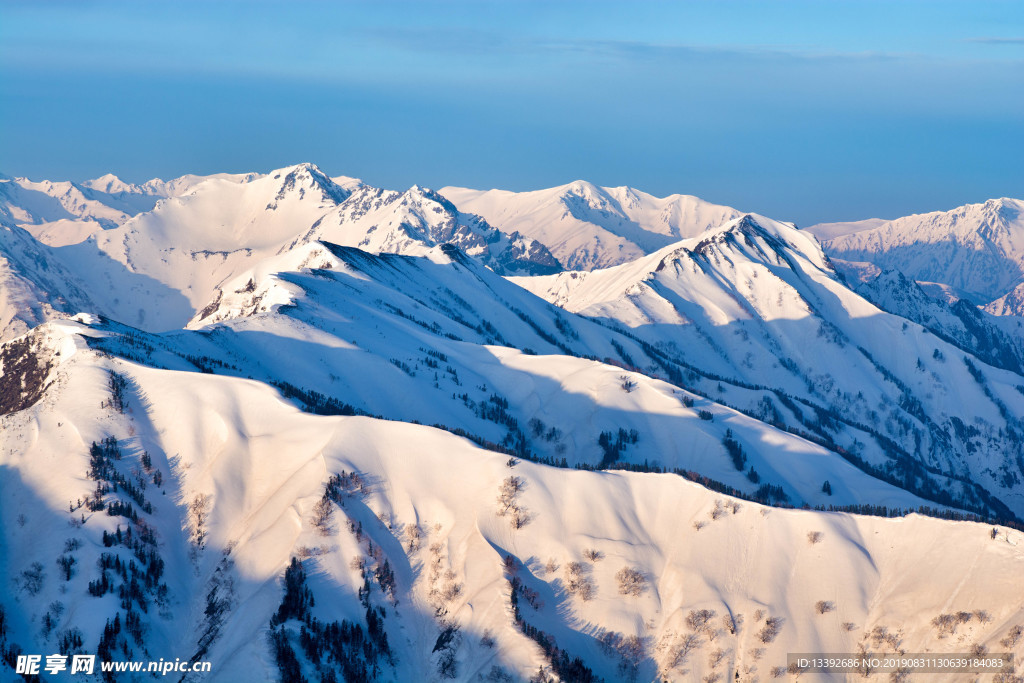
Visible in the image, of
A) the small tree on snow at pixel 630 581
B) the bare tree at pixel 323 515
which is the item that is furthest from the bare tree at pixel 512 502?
the bare tree at pixel 323 515

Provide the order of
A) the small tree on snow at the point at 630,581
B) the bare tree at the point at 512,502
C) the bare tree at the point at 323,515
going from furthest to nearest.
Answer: the bare tree at the point at 512,502 < the bare tree at the point at 323,515 < the small tree on snow at the point at 630,581

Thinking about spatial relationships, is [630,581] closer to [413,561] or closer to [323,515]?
[413,561]

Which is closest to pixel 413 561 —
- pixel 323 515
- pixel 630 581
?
pixel 323 515

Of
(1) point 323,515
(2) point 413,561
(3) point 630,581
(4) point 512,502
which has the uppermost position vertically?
(1) point 323,515

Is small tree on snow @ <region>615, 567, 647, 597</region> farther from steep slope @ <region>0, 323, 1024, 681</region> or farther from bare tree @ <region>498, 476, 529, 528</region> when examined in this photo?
bare tree @ <region>498, 476, 529, 528</region>

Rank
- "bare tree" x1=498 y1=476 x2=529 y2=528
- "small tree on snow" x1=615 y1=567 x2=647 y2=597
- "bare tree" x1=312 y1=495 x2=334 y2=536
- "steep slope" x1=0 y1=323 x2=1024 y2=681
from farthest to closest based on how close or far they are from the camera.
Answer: "bare tree" x1=498 y1=476 x2=529 y2=528, "bare tree" x1=312 y1=495 x2=334 y2=536, "small tree on snow" x1=615 y1=567 x2=647 y2=597, "steep slope" x1=0 y1=323 x2=1024 y2=681

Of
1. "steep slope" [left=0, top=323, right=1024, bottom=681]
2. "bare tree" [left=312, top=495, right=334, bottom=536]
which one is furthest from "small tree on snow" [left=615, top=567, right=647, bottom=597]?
"bare tree" [left=312, top=495, right=334, bottom=536]

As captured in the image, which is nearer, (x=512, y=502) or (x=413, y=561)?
(x=413, y=561)

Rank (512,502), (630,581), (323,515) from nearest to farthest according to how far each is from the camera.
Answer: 1. (630,581)
2. (323,515)
3. (512,502)

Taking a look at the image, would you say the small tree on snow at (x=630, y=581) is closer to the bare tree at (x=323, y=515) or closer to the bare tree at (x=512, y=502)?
the bare tree at (x=512, y=502)
